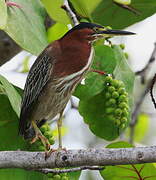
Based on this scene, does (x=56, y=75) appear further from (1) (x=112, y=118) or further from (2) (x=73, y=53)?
(1) (x=112, y=118)

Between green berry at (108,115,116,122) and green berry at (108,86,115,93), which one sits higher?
green berry at (108,86,115,93)

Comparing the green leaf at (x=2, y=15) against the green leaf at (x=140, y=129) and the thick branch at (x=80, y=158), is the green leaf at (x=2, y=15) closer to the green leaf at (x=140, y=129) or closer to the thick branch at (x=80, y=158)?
the thick branch at (x=80, y=158)

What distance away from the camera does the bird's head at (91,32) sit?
2.35m

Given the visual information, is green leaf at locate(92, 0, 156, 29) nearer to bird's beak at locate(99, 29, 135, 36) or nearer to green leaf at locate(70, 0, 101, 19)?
green leaf at locate(70, 0, 101, 19)

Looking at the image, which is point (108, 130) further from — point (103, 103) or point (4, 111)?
point (4, 111)

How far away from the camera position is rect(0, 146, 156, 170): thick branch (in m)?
1.84

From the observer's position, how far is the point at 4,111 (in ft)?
7.48

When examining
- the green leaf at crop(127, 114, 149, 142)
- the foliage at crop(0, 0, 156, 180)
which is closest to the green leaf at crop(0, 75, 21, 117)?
the foliage at crop(0, 0, 156, 180)

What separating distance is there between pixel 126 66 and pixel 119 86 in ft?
0.54

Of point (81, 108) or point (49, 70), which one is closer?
point (81, 108)

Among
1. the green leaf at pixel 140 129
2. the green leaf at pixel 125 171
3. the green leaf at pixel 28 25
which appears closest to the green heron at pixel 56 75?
the green leaf at pixel 28 25

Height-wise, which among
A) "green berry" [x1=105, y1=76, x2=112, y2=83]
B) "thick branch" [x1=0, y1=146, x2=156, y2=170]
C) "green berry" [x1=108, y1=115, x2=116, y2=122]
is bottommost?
"thick branch" [x1=0, y1=146, x2=156, y2=170]

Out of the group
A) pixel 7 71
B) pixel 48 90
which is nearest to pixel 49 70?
pixel 48 90

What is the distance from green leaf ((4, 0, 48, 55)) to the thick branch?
406mm
